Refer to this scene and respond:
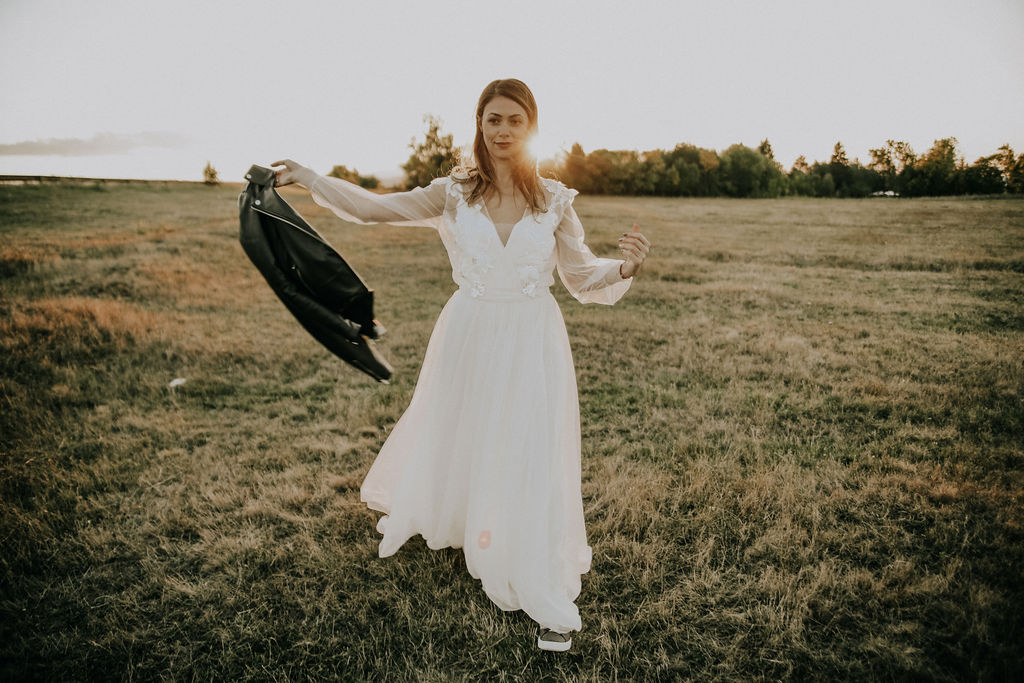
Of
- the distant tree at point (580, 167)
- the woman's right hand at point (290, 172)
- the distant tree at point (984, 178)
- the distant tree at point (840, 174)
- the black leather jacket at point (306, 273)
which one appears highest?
the distant tree at point (580, 167)

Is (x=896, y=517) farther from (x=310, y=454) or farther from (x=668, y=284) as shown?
(x=668, y=284)

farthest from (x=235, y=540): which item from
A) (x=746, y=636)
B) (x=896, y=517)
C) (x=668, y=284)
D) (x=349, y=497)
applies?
(x=668, y=284)

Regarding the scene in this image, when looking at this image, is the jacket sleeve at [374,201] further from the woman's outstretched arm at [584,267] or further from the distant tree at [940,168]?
the distant tree at [940,168]

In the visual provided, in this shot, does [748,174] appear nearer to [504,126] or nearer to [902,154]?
[902,154]

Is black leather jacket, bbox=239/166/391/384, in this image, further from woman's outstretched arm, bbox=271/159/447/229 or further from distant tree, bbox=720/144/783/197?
distant tree, bbox=720/144/783/197

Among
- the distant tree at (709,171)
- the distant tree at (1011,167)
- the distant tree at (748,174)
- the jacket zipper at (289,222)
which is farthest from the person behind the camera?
the distant tree at (709,171)

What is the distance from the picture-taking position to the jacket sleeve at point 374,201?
9.64 ft

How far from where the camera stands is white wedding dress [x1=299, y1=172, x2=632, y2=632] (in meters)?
2.90

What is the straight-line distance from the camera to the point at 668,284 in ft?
41.2

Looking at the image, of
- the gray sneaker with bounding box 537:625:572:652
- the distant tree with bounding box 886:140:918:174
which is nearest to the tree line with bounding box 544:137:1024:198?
the distant tree with bounding box 886:140:918:174

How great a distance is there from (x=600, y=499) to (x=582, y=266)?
218cm

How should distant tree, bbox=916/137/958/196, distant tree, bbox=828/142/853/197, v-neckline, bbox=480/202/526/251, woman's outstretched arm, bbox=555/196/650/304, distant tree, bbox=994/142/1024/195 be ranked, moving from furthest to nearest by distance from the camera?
distant tree, bbox=828/142/853/197 → distant tree, bbox=916/137/958/196 → distant tree, bbox=994/142/1024/195 → woman's outstretched arm, bbox=555/196/650/304 → v-neckline, bbox=480/202/526/251

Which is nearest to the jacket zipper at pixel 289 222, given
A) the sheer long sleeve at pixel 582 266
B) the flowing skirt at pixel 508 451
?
the flowing skirt at pixel 508 451

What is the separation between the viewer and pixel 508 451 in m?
2.95
